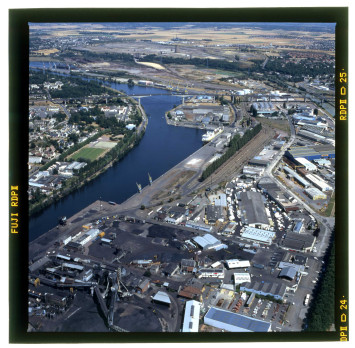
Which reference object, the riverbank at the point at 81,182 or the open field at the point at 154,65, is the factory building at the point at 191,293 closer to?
the riverbank at the point at 81,182

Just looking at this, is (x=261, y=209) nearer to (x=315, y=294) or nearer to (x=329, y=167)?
(x=315, y=294)

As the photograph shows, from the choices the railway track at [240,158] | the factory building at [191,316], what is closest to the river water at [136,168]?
the railway track at [240,158]

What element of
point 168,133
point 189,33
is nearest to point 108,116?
point 168,133

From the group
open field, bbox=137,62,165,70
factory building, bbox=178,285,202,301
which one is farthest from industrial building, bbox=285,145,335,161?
open field, bbox=137,62,165,70

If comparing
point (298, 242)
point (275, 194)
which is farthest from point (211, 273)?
point (275, 194)

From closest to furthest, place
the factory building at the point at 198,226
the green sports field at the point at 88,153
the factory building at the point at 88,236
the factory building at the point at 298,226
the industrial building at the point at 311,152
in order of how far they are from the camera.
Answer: the factory building at the point at 88,236, the factory building at the point at 298,226, the factory building at the point at 198,226, the industrial building at the point at 311,152, the green sports field at the point at 88,153

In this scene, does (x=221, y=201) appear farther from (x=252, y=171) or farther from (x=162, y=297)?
(x=162, y=297)
